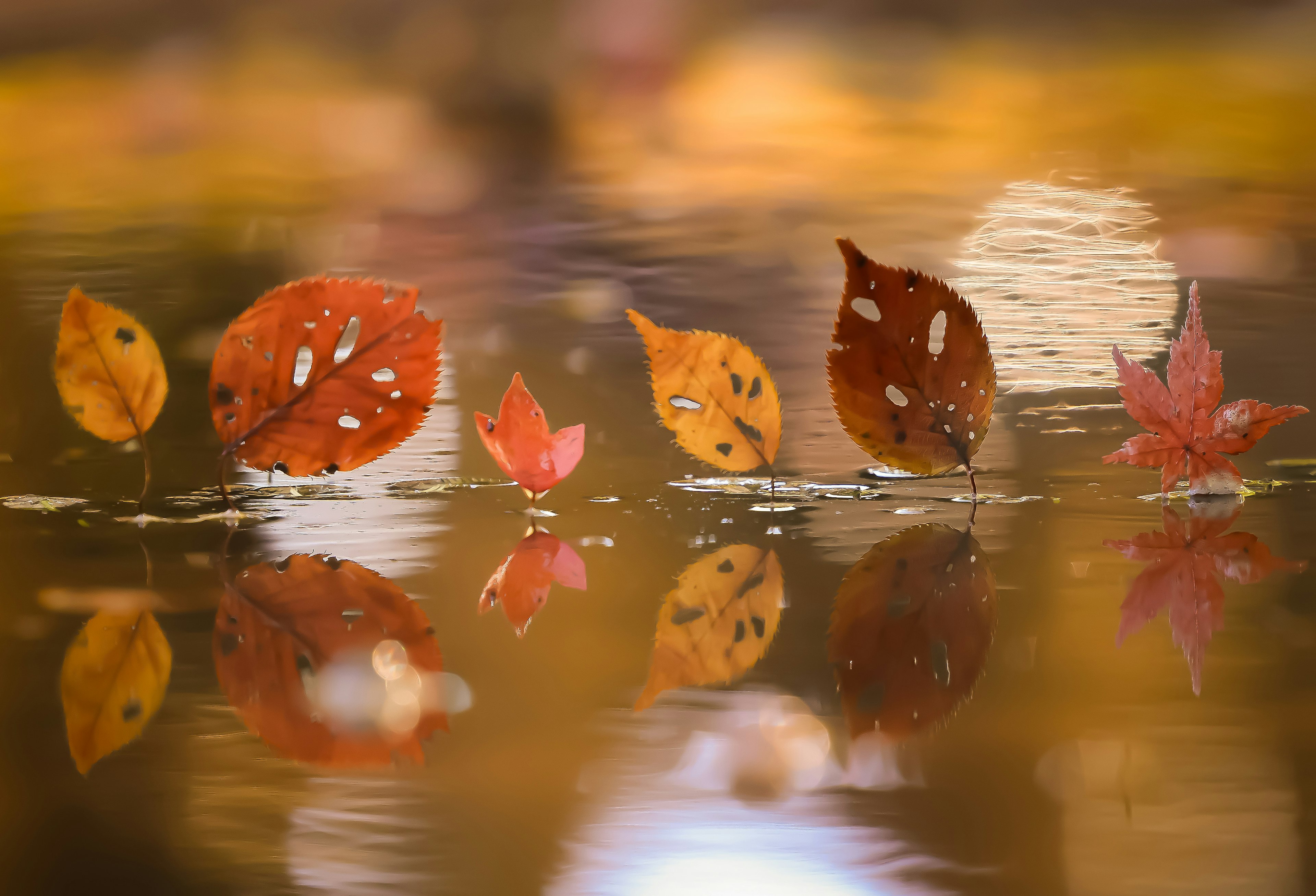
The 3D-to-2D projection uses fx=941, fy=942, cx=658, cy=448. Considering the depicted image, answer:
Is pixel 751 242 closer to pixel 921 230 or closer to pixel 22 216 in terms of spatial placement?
pixel 921 230

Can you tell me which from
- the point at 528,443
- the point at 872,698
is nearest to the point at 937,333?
the point at 528,443

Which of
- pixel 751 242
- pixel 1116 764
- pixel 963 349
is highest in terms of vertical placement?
pixel 751 242

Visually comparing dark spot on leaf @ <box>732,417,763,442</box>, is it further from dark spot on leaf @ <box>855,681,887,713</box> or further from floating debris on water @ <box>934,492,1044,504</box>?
dark spot on leaf @ <box>855,681,887,713</box>

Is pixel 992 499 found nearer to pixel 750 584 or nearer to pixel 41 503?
pixel 750 584

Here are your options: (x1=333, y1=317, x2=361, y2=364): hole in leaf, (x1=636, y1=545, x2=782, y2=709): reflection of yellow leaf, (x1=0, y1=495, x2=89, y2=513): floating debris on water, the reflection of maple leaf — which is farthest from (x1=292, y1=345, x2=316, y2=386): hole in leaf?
the reflection of maple leaf

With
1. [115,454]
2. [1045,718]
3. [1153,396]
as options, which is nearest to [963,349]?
[1153,396]

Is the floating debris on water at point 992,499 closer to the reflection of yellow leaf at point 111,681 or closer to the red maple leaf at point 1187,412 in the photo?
the red maple leaf at point 1187,412
